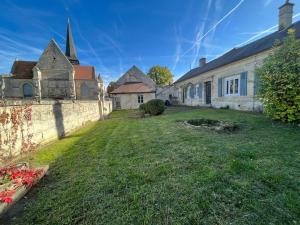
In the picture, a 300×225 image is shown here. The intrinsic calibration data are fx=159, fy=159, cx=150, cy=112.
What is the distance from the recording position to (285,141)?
4090 millimetres

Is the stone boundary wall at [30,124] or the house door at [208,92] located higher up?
the house door at [208,92]

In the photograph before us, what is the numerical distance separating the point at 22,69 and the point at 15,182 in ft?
100

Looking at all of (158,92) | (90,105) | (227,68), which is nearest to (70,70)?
(158,92)

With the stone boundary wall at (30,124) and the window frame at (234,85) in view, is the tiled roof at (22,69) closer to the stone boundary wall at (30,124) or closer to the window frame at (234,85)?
the stone boundary wall at (30,124)

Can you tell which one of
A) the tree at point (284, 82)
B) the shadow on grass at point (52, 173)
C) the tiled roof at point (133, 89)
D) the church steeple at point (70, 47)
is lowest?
the shadow on grass at point (52, 173)

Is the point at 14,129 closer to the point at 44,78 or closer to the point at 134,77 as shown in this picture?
the point at 44,78

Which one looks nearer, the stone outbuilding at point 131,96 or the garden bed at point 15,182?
the garden bed at point 15,182

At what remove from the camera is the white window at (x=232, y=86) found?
490 inches

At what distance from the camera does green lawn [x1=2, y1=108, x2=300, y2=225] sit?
1844mm

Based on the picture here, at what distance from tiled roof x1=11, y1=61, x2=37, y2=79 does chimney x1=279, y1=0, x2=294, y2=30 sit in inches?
1236

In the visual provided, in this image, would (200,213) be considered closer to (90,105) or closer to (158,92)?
(90,105)

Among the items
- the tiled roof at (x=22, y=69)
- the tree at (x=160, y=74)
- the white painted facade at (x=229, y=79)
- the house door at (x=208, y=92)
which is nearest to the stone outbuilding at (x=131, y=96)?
the white painted facade at (x=229, y=79)

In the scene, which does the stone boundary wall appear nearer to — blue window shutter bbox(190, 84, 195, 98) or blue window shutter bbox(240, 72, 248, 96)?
blue window shutter bbox(240, 72, 248, 96)

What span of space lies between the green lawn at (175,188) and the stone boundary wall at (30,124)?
75cm
